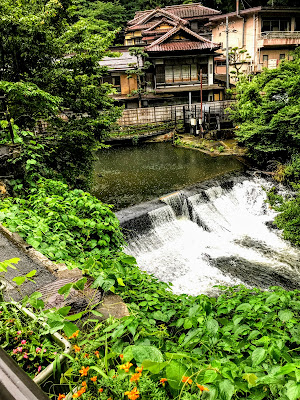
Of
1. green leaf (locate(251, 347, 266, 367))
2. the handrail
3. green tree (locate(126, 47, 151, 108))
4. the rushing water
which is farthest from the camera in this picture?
green tree (locate(126, 47, 151, 108))

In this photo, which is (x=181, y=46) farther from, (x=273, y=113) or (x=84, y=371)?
(x=84, y=371)

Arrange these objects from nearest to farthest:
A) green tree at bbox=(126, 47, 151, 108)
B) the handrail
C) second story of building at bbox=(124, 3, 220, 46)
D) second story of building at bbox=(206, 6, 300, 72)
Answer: the handrail
green tree at bbox=(126, 47, 151, 108)
second story of building at bbox=(206, 6, 300, 72)
second story of building at bbox=(124, 3, 220, 46)

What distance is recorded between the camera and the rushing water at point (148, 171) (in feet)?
48.2

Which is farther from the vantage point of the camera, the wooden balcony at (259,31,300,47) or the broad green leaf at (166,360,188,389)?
the wooden balcony at (259,31,300,47)

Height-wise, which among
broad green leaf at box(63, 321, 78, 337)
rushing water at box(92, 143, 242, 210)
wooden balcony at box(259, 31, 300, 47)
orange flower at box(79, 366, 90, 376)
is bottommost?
rushing water at box(92, 143, 242, 210)

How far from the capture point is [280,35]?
3125 centimetres

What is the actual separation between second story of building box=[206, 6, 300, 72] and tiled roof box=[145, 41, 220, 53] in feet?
10.4

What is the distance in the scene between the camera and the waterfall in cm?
1009

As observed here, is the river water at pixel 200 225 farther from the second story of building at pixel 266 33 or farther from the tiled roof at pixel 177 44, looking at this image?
the second story of building at pixel 266 33

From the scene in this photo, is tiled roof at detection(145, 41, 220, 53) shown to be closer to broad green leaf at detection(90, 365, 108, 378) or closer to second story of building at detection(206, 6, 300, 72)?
second story of building at detection(206, 6, 300, 72)

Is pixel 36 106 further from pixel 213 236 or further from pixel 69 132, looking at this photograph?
pixel 213 236

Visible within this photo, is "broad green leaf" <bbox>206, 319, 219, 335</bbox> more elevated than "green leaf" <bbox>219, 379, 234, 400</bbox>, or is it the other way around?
"green leaf" <bbox>219, 379, 234, 400</bbox>

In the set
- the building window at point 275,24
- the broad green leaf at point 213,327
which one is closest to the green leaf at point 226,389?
the broad green leaf at point 213,327

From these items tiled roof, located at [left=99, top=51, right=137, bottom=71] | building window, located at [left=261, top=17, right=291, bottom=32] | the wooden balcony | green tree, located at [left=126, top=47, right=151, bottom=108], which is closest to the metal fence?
green tree, located at [left=126, top=47, right=151, bottom=108]
